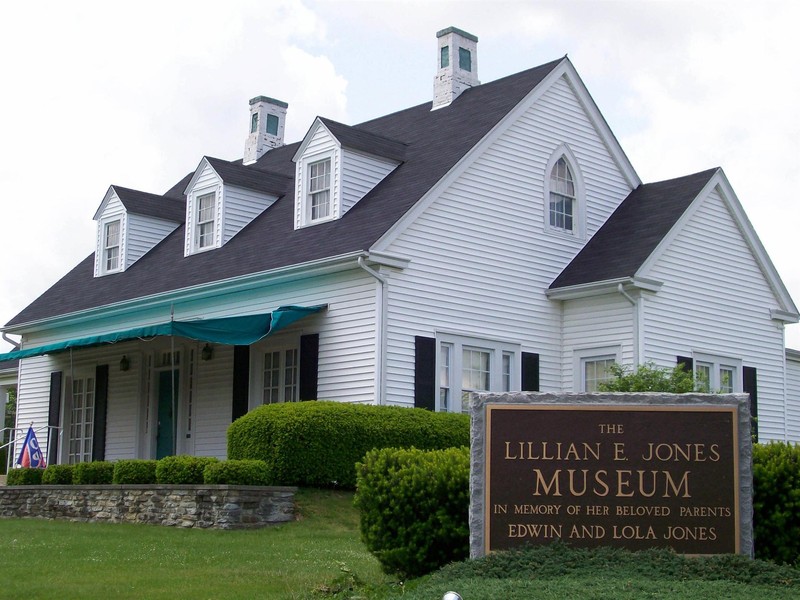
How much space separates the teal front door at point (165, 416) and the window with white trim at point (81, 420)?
256 centimetres

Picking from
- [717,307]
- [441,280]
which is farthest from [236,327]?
[717,307]

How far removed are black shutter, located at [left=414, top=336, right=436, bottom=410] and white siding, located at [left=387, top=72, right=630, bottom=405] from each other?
0.38 feet

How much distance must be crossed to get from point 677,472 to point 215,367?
A: 586 inches

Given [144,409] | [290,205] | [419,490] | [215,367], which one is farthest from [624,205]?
[419,490]

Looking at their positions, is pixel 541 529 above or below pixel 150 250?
below

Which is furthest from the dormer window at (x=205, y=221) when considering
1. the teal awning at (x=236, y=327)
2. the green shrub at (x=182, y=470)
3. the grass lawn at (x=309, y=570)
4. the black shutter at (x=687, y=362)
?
the black shutter at (x=687, y=362)

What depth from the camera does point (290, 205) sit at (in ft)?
79.6

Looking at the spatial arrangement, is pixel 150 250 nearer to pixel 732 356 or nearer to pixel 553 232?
pixel 553 232

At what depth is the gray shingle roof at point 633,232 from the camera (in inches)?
830

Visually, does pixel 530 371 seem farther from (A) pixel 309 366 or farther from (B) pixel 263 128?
(B) pixel 263 128

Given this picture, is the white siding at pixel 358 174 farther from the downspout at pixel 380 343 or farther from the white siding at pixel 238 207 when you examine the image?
the white siding at pixel 238 207

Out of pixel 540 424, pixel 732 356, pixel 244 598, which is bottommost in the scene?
pixel 244 598

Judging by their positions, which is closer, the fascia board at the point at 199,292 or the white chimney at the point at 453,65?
the fascia board at the point at 199,292

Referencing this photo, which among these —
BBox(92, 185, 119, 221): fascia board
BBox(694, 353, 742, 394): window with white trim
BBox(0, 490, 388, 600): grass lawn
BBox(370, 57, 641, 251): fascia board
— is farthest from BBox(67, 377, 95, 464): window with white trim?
BBox(694, 353, 742, 394): window with white trim
